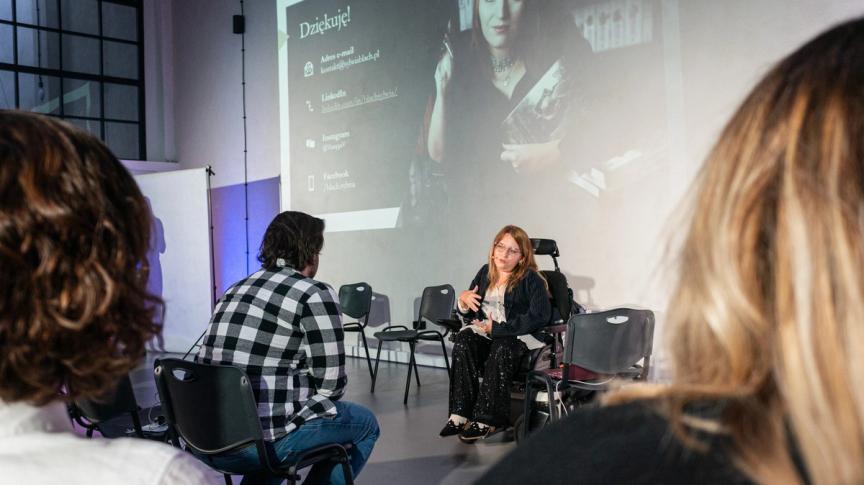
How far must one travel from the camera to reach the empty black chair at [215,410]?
2053mm

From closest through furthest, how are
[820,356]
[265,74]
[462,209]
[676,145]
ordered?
[820,356] < [676,145] < [462,209] < [265,74]

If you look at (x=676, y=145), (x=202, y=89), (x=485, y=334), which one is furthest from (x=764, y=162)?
(x=202, y=89)

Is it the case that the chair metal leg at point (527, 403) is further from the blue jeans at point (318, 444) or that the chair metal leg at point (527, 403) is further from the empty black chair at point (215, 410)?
the empty black chair at point (215, 410)

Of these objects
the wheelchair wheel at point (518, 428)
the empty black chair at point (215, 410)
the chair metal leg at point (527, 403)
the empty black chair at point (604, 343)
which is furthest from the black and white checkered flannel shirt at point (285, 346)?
the wheelchair wheel at point (518, 428)

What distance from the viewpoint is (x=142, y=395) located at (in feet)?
18.0

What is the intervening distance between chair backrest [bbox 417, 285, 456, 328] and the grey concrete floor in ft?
1.84

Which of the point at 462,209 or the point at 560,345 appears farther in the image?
the point at 462,209

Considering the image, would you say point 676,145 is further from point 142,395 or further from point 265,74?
point 265,74

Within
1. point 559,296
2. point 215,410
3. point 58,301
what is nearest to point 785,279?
point 58,301

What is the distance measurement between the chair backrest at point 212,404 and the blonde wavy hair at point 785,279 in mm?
1766

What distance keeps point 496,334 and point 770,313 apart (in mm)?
3771

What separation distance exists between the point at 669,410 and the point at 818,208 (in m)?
0.16

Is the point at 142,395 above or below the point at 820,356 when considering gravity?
below

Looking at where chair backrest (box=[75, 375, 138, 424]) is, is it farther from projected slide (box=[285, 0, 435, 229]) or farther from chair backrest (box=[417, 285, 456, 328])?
projected slide (box=[285, 0, 435, 229])
